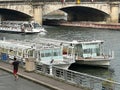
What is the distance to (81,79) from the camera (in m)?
31.5

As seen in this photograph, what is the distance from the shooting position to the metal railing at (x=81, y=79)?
28.2m

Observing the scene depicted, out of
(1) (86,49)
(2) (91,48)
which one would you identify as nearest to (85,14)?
(2) (91,48)

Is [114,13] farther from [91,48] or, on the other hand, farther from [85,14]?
[91,48]

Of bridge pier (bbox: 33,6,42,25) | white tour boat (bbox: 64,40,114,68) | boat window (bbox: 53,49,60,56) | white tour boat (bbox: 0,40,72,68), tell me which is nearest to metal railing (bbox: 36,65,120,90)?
white tour boat (bbox: 0,40,72,68)

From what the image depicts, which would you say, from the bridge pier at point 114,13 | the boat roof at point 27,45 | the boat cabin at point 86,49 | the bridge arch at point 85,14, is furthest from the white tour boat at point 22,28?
the boat roof at point 27,45

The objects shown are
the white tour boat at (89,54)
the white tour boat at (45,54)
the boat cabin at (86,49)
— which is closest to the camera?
the white tour boat at (45,54)

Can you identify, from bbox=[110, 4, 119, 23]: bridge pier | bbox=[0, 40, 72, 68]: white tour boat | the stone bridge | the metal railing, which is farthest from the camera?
bbox=[110, 4, 119, 23]: bridge pier

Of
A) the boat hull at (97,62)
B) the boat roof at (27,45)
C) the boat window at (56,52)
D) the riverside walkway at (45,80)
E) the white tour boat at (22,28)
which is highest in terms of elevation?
the boat roof at (27,45)

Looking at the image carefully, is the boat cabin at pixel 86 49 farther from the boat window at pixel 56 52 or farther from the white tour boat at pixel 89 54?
the boat window at pixel 56 52

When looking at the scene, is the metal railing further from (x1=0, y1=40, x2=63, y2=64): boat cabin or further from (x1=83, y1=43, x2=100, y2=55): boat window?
(x1=83, y1=43, x2=100, y2=55): boat window

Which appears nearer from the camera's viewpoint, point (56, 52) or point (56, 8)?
point (56, 52)

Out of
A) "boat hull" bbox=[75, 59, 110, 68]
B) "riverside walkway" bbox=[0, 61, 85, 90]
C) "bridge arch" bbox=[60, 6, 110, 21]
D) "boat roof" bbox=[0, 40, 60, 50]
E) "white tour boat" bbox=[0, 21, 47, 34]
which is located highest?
"bridge arch" bbox=[60, 6, 110, 21]

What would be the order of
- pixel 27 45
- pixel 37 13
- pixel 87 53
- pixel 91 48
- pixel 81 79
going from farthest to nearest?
1. pixel 37 13
2. pixel 91 48
3. pixel 87 53
4. pixel 27 45
5. pixel 81 79

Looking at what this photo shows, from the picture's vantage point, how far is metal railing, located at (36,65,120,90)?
28234 mm
